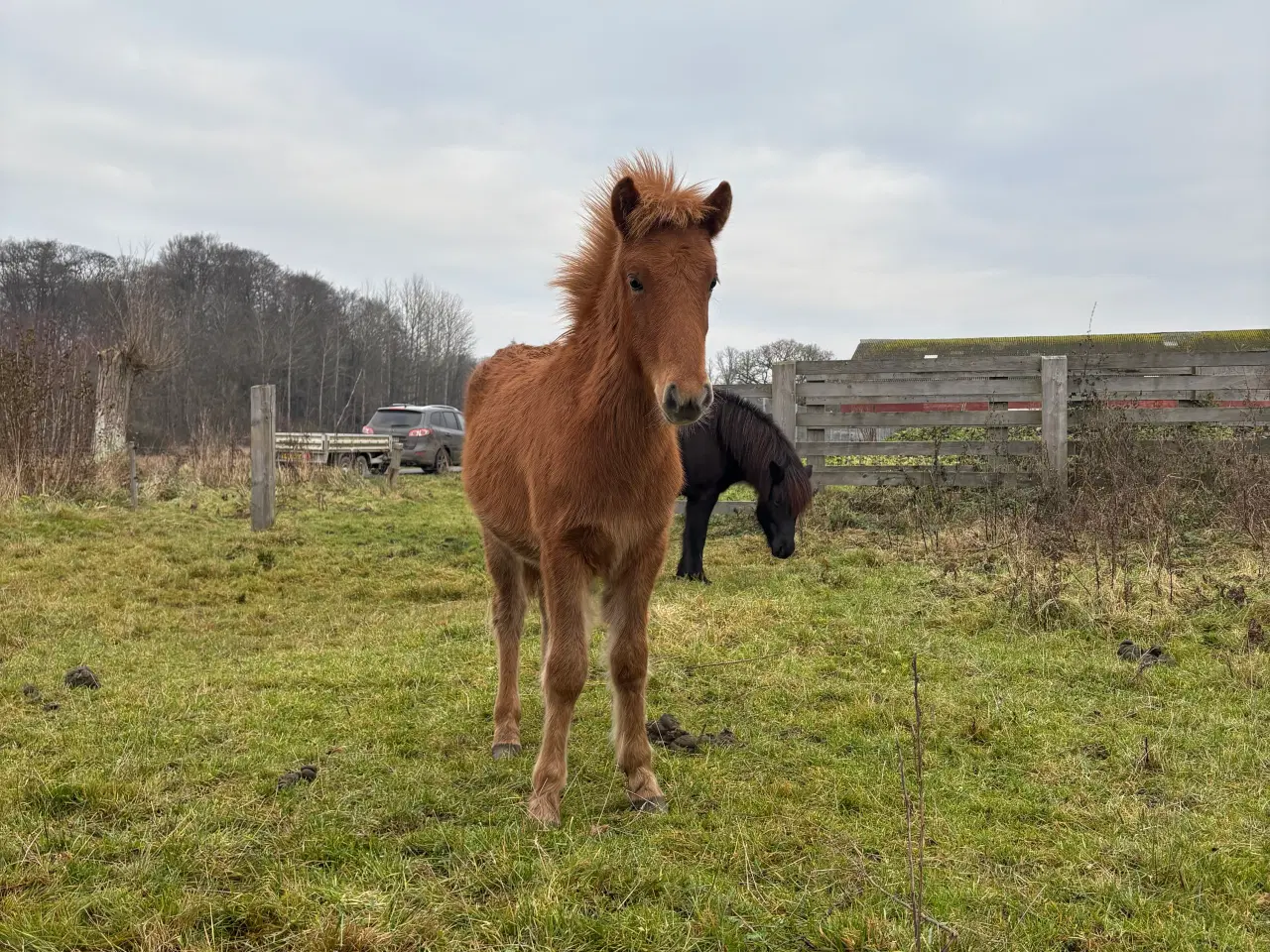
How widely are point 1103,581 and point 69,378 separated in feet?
55.7

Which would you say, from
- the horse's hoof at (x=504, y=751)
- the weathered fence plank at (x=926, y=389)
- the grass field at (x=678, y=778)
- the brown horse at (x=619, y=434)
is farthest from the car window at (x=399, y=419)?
the brown horse at (x=619, y=434)

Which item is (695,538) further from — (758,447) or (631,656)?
(631,656)

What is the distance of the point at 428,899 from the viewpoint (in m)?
2.32

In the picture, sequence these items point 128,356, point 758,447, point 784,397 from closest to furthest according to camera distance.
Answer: point 758,447, point 784,397, point 128,356

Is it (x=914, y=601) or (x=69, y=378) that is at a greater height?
(x=69, y=378)

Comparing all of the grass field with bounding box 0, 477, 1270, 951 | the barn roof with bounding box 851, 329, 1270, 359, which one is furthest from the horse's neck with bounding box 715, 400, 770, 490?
the barn roof with bounding box 851, 329, 1270, 359

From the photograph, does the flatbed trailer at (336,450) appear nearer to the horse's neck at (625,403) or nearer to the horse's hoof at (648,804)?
the horse's neck at (625,403)

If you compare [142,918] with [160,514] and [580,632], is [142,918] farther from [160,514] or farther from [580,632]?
[160,514]

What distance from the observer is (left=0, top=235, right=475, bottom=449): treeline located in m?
41.2

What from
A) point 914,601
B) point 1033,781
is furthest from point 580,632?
point 914,601

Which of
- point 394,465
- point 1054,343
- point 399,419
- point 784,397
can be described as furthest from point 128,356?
point 1054,343

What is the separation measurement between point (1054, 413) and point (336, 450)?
52.4 ft

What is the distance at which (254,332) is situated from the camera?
47875 millimetres

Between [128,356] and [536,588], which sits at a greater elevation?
[128,356]
